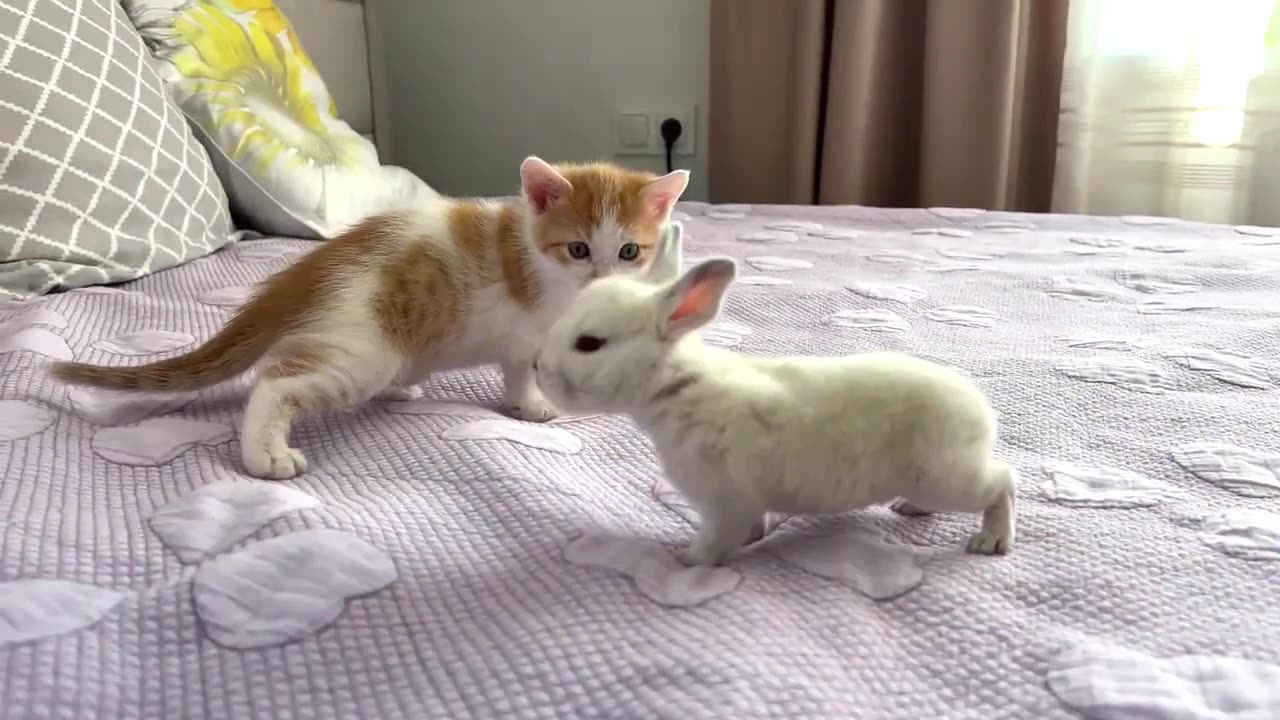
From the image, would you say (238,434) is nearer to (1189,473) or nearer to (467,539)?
(467,539)

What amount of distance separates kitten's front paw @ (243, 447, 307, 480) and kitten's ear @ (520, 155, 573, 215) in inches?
15.7

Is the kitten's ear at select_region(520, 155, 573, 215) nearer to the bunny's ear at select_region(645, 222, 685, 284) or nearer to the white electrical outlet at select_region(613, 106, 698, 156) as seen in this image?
the bunny's ear at select_region(645, 222, 685, 284)

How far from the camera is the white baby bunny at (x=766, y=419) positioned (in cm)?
55

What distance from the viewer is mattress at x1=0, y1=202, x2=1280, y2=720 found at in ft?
1.45

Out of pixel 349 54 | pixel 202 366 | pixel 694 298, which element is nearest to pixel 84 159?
pixel 202 366

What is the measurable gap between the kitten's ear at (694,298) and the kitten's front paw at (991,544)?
21 centimetres

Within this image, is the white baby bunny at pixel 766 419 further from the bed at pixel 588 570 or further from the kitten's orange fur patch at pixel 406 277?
the kitten's orange fur patch at pixel 406 277

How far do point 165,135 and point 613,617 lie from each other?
117cm

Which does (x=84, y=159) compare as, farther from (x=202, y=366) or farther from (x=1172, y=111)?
(x=1172, y=111)

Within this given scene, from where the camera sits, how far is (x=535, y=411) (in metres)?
0.87

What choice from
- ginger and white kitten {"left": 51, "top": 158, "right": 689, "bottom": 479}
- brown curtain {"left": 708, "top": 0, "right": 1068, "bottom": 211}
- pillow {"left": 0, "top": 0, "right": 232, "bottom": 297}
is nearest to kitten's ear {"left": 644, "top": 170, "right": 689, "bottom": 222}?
ginger and white kitten {"left": 51, "top": 158, "right": 689, "bottom": 479}

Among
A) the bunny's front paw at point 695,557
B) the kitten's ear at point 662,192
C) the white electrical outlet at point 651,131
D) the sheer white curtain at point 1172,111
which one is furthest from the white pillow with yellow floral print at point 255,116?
the sheer white curtain at point 1172,111

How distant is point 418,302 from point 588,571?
0.42 metres

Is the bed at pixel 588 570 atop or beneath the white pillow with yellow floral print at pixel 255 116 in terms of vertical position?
beneath
